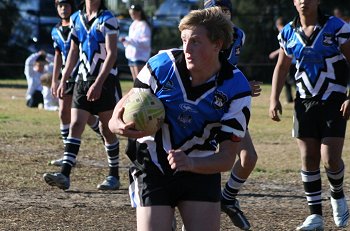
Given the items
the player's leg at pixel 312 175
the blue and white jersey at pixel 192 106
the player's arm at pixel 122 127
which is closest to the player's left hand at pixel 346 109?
the player's leg at pixel 312 175

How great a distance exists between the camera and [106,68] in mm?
9766

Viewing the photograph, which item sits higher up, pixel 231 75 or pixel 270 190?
pixel 231 75

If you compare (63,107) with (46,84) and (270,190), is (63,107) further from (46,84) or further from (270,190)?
(46,84)

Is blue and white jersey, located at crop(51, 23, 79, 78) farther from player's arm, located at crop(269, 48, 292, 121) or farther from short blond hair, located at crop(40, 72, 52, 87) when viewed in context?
short blond hair, located at crop(40, 72, 52, 87)

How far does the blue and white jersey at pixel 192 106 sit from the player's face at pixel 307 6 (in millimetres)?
2642

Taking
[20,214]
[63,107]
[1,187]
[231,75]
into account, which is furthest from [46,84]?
[231,75]

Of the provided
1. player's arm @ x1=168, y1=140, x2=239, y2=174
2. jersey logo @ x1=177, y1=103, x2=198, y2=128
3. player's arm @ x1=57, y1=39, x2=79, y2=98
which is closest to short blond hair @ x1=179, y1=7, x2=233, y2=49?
jersey logo @ x1=177, y1=103, x2=198, y2=128

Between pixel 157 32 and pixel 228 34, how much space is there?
2749 centimetres

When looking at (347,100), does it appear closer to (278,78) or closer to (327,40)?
(327,40)

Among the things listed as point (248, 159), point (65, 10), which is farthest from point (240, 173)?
point (65, 10)

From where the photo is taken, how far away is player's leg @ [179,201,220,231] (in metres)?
5.32

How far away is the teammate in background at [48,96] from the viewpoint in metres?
19.8

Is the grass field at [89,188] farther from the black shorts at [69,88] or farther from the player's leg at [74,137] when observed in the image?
the black shorts at [69,88]

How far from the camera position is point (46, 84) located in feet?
65.4
